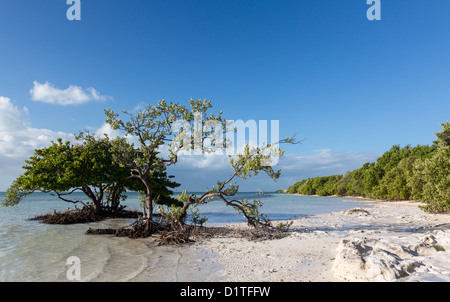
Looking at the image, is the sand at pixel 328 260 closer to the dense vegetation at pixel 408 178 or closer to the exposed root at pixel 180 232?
the exposed root at pixel 180 232

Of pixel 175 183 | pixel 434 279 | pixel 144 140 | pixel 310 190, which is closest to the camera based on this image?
pixel 434 279

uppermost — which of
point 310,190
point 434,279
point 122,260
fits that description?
point 434,279

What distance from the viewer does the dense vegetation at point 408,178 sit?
65.0ft

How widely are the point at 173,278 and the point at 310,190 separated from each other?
4932 inches

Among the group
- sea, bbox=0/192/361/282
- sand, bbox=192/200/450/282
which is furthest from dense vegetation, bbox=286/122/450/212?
sea, bbox=0/192/361/282

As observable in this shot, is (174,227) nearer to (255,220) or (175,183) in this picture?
(255,220)

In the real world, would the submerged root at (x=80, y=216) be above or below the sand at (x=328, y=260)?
below

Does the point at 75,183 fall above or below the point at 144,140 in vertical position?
below

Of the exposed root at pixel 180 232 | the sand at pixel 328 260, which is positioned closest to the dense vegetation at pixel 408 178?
the sand at pixel 328 260

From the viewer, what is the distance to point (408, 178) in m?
42.1

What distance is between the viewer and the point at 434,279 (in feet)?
18.1
